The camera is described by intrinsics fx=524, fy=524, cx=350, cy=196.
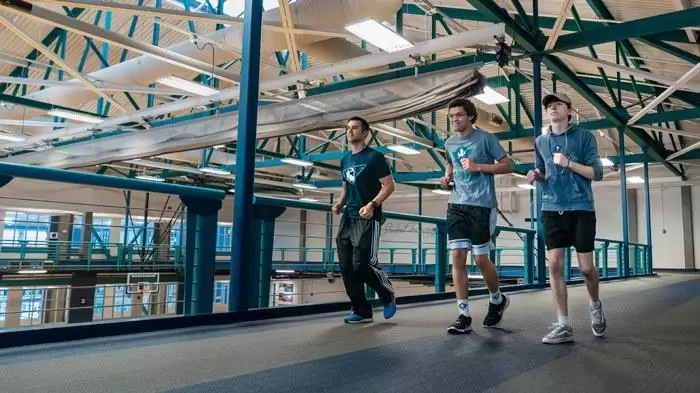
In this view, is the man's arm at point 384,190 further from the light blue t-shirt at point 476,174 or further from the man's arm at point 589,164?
the man's arm at point 589,164

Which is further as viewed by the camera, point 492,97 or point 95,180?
point 492,97

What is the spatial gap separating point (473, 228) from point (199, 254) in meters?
1.79

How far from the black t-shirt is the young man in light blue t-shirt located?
0.43 m

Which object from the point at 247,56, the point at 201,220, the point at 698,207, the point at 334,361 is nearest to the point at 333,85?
the point at 247,56

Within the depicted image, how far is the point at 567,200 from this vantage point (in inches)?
116

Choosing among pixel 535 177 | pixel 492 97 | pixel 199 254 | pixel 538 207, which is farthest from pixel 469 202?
pixel 492 97

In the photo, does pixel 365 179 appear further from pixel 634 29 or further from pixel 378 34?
pixel 634 29

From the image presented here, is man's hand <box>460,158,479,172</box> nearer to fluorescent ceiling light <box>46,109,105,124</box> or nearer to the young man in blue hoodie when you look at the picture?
the young man in blue hoodie

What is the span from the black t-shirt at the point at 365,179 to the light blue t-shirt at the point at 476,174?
1.52 ft

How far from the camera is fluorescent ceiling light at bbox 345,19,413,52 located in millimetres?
5797

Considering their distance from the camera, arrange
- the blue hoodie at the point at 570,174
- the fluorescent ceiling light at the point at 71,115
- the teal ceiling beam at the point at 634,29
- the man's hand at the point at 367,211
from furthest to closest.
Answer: the fluorescent ceiling light at the point at 71,115 → the teal ceiling beam at the point at 634,29 → the man's hand at the point at 367,211 → the blue hoodie at the point at 570,174

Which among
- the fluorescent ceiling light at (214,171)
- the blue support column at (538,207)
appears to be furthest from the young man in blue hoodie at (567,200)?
the fluorescent ceiling light at (214,171)

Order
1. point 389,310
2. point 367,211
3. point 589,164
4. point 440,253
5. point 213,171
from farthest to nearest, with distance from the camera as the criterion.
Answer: point 213,171 < point 440,253 < point 389,310 < point 367,211 < point 589,164

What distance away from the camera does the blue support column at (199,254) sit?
347cm
